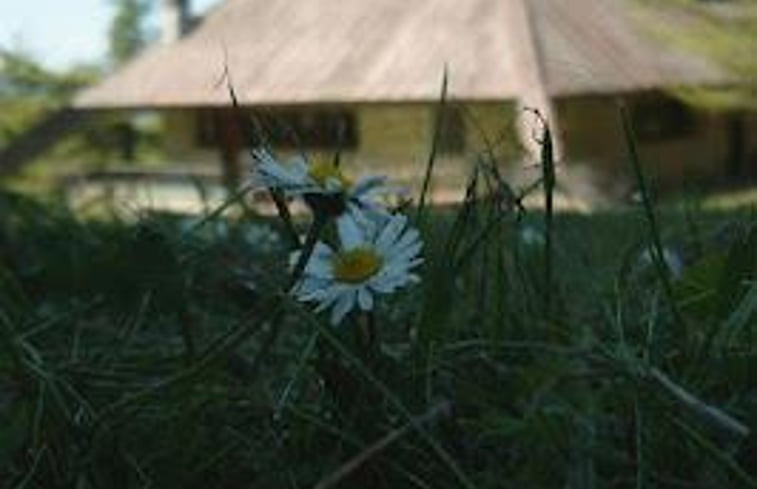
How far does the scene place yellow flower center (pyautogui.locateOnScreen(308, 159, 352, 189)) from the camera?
0.71 m

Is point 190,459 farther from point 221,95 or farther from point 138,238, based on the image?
point 221,95

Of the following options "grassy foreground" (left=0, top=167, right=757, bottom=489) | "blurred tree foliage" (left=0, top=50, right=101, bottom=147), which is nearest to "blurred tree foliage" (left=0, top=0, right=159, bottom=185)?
"blurred tree foliage" (left=0, top=50, right=101, bottom=147)

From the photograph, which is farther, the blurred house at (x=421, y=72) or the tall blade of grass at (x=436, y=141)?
the blurred house at (x=421, y=72)

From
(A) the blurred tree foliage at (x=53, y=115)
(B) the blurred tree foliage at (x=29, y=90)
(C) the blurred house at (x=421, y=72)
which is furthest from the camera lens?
(B) the blurred tree foliage at (x=29, y=90)

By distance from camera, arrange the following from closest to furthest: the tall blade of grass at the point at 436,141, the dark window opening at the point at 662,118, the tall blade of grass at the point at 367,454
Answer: the tall blade of grass at the point at 367,454, the tall blade of grass at the point at 436,141, the dark window opening at the point at 662,118

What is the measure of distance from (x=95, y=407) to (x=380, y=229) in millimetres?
151

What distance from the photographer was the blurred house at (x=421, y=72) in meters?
19.0

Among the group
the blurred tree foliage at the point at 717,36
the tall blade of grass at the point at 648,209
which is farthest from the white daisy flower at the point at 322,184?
the blurred tree foliage at the point at 717,36

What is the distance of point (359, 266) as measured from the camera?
2.35ft

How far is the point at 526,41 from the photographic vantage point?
755 inches

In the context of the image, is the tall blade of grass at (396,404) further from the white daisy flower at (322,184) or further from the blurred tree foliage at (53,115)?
the blurred tree foliage at (53,115)

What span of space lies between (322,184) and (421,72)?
18.8m

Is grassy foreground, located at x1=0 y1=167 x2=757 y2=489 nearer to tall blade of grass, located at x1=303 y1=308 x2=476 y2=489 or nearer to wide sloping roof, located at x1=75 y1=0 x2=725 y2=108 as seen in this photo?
tall blade of grass, located at x1=303 y1=308 x2=476 y2=489

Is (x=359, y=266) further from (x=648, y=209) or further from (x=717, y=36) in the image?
(x=717, y=36)
